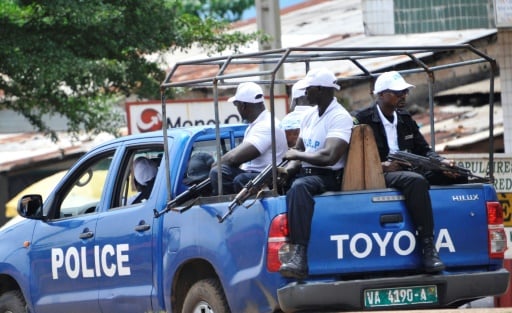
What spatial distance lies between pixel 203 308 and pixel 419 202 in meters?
1.73

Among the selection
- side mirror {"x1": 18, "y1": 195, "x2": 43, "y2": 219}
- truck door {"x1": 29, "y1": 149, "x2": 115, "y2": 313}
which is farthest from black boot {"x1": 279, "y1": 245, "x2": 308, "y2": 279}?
side mirror {"x1": 18, "y1": 195, "x2": 43, "y2": 219}

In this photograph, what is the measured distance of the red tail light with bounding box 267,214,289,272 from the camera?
763cm

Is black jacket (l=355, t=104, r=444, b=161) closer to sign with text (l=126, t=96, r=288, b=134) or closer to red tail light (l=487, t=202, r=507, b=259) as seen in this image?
red tail light (l=487, t=202, r=507, b=259)

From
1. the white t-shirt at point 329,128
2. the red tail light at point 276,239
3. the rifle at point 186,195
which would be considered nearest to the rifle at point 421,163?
the white t-shirt at point 329,128

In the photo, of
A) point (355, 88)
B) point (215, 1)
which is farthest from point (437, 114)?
point (215, 1)

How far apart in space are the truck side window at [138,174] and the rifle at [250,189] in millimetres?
1390

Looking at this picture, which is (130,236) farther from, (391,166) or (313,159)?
(391,166)

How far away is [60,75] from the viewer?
15.7m

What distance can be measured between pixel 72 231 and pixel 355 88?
9585mm

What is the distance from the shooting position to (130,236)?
29.9 ft

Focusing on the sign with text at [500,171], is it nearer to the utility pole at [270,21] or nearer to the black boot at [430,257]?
the black boot at [430,257]

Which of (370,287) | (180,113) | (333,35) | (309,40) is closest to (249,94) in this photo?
(370,287)

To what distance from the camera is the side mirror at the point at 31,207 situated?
9898mm

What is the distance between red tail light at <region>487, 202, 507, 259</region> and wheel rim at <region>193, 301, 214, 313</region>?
194cm
